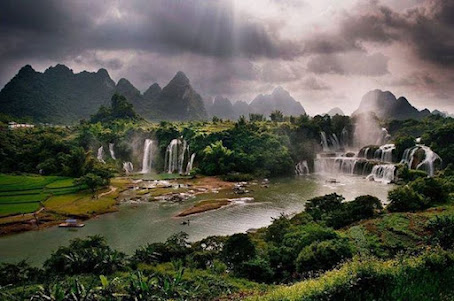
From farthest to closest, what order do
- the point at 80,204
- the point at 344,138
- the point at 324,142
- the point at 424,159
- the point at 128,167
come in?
the point at 344,138
the point at 324,142
the point at 128,167
the point at 424,159
the point at 80,204

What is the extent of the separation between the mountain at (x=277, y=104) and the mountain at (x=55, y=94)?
7895 cm

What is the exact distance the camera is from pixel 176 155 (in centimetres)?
5475

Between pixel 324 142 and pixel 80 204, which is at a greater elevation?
pixel 324 142

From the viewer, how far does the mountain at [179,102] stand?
436ft

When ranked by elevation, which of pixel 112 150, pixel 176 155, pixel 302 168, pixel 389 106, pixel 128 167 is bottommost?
pixel 128 167

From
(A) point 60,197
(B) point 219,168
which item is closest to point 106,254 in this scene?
(A) point 60,197

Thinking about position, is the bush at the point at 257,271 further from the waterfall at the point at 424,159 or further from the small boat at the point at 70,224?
the waterfall at the point at 424,159

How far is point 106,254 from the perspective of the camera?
14.0m

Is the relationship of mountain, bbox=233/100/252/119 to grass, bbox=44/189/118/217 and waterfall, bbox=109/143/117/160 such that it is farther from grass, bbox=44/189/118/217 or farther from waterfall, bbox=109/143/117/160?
grass, bbox=44/189/118/217

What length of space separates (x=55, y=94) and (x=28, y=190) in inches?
3963

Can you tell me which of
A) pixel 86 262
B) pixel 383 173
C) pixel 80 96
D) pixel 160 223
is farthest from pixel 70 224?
pixel 80 96

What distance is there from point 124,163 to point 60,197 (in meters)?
A: 23.6

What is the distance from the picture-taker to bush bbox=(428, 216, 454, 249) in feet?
38.2

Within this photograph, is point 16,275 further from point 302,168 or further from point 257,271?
point 302,168
